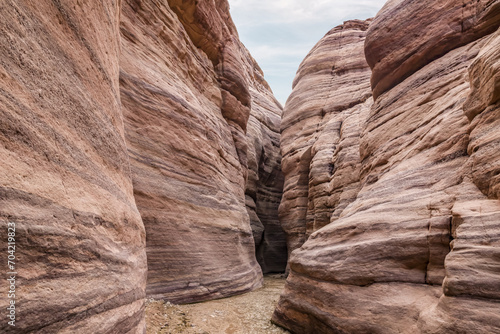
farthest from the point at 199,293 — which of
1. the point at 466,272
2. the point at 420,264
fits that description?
the point at 466,272

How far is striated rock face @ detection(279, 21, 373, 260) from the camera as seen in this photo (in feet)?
50.3

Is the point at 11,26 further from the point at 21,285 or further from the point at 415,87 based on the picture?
the point at 415,87

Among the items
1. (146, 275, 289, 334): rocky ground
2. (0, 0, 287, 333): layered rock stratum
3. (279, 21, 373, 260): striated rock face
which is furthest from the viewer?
(279, 21, 373, 260): striated rock face

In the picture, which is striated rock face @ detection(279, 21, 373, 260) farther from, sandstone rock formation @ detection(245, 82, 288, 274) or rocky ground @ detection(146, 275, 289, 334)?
rocky ground @ detection(146, 275, 289, 334)

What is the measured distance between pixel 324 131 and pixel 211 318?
45.8ft

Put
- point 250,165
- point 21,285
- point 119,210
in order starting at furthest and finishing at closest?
point 250,165
point 119,210
point 21,285

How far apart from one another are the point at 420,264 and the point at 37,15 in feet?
24.3

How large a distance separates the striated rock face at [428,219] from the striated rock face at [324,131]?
507 centimetres

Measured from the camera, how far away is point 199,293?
9.42 metres

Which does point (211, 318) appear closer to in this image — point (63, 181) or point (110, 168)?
point (110, 168)

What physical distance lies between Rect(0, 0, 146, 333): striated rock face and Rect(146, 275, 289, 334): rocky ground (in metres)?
2.31

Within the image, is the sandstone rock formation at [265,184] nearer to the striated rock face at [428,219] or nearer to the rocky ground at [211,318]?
the rocky ground at [211,318]

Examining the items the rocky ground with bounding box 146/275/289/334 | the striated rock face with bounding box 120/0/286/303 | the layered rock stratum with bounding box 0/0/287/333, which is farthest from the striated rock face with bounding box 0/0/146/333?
the striated rock face with bounding box 120/0/286/303

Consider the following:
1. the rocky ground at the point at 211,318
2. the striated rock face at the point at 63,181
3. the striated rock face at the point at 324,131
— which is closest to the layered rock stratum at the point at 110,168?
the striated rock face at the point at 63,181
